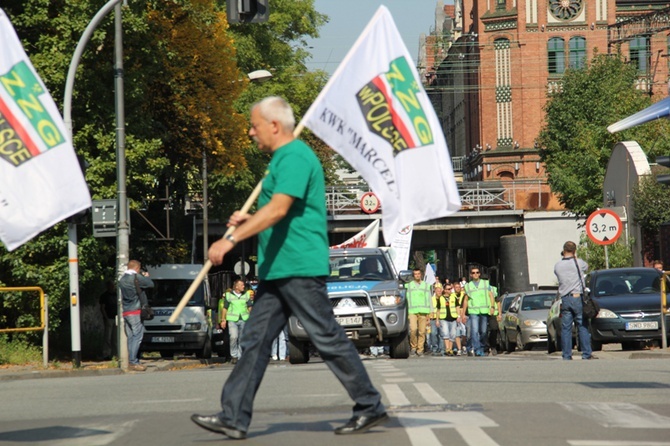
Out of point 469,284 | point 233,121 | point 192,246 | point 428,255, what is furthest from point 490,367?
point 428,255

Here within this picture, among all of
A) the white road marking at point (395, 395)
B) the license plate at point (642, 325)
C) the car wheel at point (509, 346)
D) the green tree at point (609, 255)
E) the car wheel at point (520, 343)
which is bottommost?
the car wheel at point (509, 346)

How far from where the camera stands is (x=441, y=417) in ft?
31.3

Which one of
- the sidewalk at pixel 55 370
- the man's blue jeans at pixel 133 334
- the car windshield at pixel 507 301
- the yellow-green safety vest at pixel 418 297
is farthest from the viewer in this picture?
the car windshield at pixel 507 301

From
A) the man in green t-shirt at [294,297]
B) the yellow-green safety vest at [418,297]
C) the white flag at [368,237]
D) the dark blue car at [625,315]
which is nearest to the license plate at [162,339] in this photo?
the white flag at [368,237]

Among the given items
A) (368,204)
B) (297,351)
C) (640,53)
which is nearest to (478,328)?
(297,351)

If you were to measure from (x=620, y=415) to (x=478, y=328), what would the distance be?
813 inches

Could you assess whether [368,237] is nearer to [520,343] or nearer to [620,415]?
[520,343]

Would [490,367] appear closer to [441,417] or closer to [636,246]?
[441,417]

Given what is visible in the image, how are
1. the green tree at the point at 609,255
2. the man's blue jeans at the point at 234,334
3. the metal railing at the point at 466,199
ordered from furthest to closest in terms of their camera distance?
the metal railing at the point at 466,199 → the green tree at the point at 609,255 → the man's blue jeans at the point at 234,334

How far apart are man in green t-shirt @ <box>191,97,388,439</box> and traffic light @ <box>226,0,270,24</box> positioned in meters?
11.6

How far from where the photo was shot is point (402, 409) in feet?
33.8

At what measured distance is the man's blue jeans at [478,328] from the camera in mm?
30031

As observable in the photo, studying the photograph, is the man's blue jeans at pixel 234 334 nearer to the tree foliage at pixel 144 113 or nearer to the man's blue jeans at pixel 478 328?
the tree foliage at pixel 144 113

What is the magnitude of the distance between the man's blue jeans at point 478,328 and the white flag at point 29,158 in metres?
21.3
